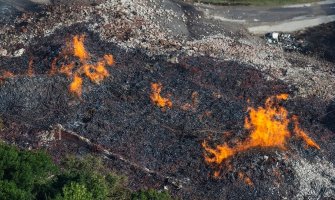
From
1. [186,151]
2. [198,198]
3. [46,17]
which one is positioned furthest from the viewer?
[46,17]

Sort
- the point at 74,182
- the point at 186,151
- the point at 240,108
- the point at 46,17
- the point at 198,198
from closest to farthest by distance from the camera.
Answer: the point at 74,182, the point at 198,198, the point at 186,151, the point at 240,108, the point at 46,17

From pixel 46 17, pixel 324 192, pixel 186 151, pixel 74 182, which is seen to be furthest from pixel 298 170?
pixel 46 17

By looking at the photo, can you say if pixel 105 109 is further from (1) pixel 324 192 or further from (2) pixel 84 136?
(1) pixel 324 192

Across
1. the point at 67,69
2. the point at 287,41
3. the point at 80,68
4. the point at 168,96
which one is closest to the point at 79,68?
the point at 80,68

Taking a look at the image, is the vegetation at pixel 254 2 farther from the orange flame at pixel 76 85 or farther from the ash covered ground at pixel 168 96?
the orange flame at pixel 76 85

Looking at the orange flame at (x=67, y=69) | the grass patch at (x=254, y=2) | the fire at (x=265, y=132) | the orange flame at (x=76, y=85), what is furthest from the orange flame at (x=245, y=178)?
the grass patch at (x=254, y=2)

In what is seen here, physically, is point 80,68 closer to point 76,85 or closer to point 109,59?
point 76,85
